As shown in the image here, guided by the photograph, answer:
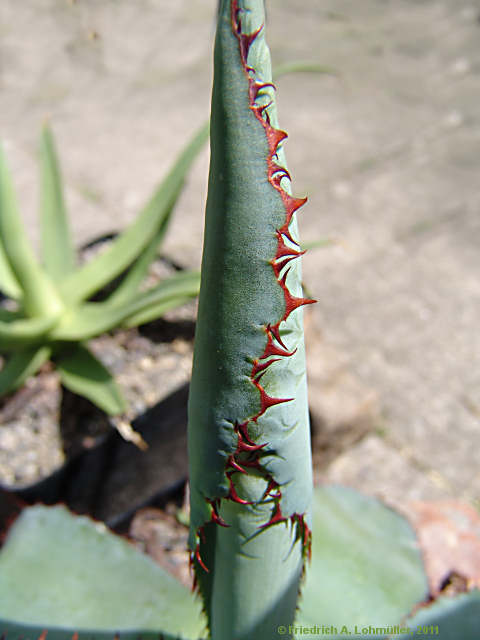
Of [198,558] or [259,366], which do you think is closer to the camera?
[259,366]

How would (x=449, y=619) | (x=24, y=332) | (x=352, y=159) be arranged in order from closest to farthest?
(x=449, y=619)
(x=24, y=332)
(x=352, y=159)

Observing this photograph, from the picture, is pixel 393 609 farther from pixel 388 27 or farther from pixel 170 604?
pixel 388 27

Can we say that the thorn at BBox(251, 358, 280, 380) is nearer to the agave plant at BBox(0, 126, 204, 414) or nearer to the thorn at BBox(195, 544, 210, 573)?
the thorn at BBox(195, 544, 210, 573)

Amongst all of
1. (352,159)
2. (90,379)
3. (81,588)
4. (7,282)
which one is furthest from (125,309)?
(352,159)

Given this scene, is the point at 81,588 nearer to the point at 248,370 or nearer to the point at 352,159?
the point at 248,370

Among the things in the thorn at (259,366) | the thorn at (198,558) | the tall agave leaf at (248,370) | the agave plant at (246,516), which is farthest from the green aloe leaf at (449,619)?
the thorn at (259,366)

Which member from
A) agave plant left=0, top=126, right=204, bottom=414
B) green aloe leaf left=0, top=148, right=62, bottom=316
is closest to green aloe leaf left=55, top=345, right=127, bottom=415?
agave plant left=0, top=126, right=204, bottom=414

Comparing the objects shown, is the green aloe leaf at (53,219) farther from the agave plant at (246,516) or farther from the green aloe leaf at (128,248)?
the agave plant at (246,516)
